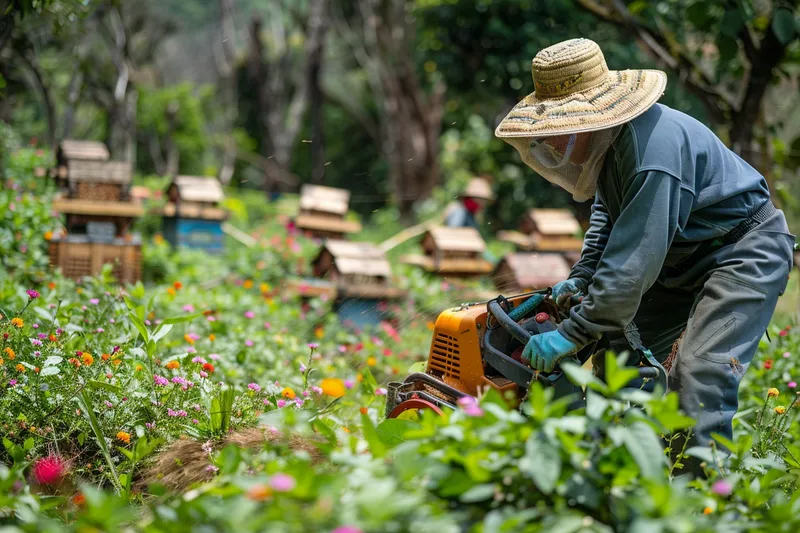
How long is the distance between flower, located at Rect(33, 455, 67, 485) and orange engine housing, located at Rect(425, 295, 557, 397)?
1.42 metres

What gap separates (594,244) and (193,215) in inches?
255

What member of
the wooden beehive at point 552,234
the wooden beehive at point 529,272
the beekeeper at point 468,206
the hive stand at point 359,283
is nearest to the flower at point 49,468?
the hive stand at point 359,283

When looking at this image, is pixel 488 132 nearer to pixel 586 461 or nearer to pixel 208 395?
pixel 208 395

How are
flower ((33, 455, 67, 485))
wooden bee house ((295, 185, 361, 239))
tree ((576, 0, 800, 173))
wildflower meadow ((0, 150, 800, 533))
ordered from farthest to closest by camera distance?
wooden bee house ((295, 185, 361, 239)), tree ((576, 0, 800, 173)), flower ((33, 455, 67, 485)), wildflower meadow ((0, 150, 800, 533))

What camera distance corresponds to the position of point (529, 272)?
7500 millimetres

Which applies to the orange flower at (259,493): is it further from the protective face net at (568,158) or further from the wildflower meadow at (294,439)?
the protective face net at (568,158)

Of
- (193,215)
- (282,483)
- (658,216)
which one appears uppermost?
(658,216)

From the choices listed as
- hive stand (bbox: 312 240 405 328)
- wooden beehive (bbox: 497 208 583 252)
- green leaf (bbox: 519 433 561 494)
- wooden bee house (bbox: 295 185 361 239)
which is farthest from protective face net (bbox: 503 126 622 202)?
wooden bee house (bbox: 295 185 361 239)

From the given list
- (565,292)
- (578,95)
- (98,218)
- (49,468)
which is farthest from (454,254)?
(49,468)

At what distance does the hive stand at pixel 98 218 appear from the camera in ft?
21.1

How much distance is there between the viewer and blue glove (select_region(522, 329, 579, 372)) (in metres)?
2.73

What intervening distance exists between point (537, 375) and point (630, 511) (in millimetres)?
912

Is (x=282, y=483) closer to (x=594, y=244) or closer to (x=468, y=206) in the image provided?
(x=594, y=244)

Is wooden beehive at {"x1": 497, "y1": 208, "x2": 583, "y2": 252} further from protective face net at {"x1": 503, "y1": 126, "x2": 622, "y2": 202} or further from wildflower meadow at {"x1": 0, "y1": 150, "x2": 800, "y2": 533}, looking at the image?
protective face net at {"x1": 503, "y1": 126, "x2": 622, "y2": 202}
